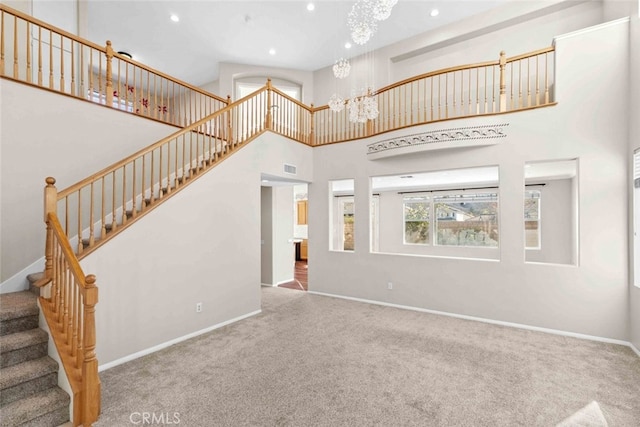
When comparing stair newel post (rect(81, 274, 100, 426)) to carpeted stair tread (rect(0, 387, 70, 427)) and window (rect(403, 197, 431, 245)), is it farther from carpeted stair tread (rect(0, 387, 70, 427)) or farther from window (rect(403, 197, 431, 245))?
window (rect(403, 197, 431, 245))

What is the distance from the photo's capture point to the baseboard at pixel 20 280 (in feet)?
10.4

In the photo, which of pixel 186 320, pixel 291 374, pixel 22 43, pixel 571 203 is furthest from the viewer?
pixel 571 203

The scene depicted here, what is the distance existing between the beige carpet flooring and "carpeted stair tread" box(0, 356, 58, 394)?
50 cm

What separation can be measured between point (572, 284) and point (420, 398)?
2.92 m

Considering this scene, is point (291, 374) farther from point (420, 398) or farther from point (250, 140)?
point (250, 140)

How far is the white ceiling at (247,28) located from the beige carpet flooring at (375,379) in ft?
19.2

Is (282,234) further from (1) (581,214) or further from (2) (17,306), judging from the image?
(1) (581,214)

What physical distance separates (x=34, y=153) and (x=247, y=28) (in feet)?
15.4

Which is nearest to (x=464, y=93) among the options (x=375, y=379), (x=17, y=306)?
(x=375, y=379)

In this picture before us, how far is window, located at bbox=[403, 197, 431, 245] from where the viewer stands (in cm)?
830

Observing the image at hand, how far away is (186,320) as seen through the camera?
3.79 meters

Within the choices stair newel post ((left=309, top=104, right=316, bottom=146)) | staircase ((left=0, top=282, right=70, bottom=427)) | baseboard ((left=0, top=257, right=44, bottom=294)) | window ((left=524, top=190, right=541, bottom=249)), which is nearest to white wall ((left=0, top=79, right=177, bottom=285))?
baseboard ((left=0, top=257, right=44, bottom=294))

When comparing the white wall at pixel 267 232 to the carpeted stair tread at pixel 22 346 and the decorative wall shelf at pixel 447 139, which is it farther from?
A: the carpeted stair tread at pixel 22 346

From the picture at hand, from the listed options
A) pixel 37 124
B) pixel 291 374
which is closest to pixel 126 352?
pixel 291 374
